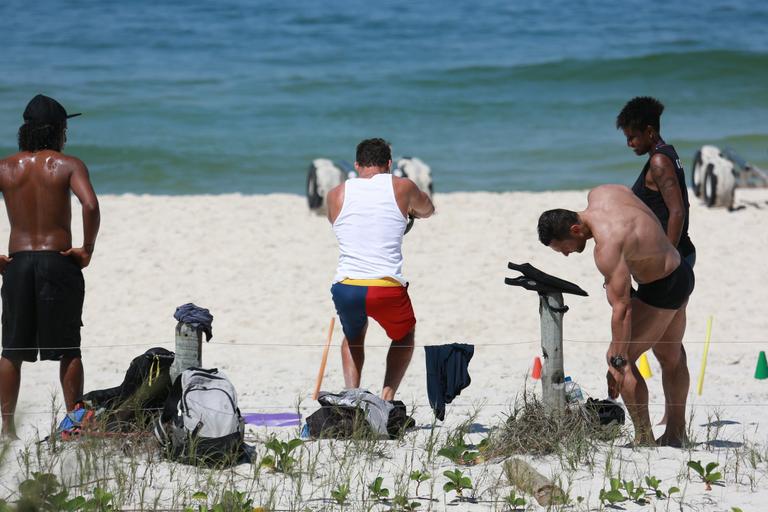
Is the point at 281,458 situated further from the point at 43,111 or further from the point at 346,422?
the point at 43,111

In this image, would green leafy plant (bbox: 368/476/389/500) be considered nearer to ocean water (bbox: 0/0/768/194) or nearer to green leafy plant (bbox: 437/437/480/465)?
green leafy plant (bbox: 437/437/480/465)

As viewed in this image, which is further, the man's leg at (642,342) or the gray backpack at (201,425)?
the man's leg at (642,342)

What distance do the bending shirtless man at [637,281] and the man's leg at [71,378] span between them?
2244 millimetres

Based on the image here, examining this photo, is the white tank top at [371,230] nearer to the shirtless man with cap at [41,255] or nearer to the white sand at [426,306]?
the white sand at [426,306]

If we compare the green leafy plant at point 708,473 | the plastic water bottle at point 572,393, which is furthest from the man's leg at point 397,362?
the green leafy plant at point 708,473

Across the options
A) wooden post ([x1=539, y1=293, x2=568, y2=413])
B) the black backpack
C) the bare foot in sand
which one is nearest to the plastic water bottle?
wooden post ([x1=539, y1=293, x2=568, y2=413])

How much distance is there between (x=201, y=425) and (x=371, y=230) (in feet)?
4.35

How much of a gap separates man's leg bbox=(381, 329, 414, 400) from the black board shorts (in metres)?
1.50

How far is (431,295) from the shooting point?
31.3ft

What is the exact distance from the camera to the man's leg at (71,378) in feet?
17.1

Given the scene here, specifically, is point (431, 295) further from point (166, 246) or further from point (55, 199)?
point (55, 199)

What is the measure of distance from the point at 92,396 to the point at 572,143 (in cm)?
1746

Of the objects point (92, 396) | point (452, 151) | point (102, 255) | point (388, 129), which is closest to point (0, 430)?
point (92, 396)

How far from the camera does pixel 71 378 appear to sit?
5.25 meters
